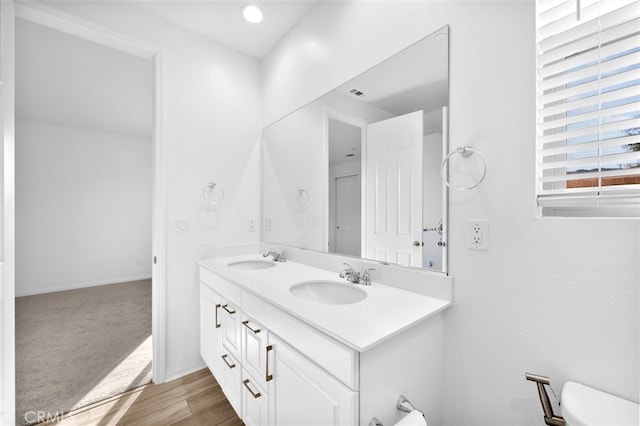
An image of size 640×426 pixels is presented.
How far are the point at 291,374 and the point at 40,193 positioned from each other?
5.15 meters

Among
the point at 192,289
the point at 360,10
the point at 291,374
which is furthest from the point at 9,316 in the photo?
the point at 360,10

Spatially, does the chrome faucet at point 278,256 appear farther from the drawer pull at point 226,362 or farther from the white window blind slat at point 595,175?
the white window blind slat at point 595,175

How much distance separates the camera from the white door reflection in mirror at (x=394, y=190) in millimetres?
1267

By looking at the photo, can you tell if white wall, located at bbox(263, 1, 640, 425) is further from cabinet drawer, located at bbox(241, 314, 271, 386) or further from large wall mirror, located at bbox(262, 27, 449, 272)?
cabinet drawer, located at bbox(241, 314, 271, 386)

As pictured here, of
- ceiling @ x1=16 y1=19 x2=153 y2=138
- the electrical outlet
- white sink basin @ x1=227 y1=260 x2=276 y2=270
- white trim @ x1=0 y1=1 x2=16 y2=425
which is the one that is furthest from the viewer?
ceiling @ x1=16 y1=19 x2=153 y2=138

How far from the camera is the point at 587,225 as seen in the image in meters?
0.81

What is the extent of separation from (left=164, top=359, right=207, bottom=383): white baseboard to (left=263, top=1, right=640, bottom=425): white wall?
5.77ft

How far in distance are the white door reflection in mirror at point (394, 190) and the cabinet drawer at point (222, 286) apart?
0.74 metres

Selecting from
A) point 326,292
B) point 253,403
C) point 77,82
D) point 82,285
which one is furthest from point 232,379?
point 82,285

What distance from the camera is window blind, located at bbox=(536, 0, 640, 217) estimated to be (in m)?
0.78

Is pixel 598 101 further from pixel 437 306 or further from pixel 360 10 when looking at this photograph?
pixel 360 10

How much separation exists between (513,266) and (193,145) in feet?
6.96

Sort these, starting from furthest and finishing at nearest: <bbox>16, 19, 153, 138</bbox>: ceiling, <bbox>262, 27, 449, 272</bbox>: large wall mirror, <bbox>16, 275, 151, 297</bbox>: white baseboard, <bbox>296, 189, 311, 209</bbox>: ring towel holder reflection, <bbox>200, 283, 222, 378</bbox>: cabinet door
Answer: <bbox>16, 275, 151, 297</bbox>: white baseboard → <bbox>16, 19, 153, 138</bbox>: ceiling → <bbox>296, 189, 311, 209</bbox>: ring towel holder reflection → <bbox>200, 283, 222, 378</bbox>: cabinet door → <bbox>262, 27, 449, 272</bbox>: large wall mirror

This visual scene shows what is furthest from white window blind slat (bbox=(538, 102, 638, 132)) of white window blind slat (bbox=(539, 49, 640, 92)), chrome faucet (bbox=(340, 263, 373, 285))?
chrome faucet (bbox=(340, 263, 373, 285))
